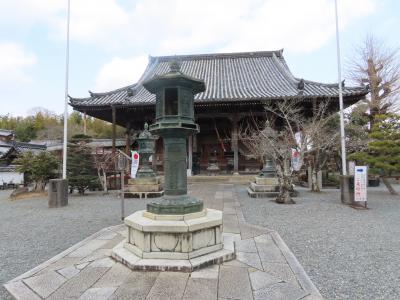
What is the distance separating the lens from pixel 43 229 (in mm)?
5707

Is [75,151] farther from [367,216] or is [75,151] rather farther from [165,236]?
[367,216]

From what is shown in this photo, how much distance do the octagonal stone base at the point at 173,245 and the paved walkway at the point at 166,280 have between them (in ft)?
0.35

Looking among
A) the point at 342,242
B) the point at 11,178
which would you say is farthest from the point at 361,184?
the point at 11,178

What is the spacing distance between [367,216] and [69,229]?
752 cm

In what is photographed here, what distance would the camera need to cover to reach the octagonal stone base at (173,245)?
3.15m

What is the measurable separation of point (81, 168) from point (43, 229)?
6406mm

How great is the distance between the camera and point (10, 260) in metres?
3.88

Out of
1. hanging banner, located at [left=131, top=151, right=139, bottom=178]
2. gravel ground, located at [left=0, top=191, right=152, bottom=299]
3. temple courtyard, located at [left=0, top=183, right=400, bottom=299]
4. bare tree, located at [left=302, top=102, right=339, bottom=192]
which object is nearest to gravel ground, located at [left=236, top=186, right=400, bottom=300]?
temple courtyard, located at [left=0, top=183, right=400, bottom=299]

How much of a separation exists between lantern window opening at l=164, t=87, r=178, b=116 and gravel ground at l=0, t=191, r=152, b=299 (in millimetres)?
3061

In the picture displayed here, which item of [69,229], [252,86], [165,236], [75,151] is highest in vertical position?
[252,86]

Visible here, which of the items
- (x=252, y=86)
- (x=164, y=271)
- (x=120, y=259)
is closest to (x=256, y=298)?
(x=164, y=271)

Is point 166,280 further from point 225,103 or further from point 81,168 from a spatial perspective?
point 225,103

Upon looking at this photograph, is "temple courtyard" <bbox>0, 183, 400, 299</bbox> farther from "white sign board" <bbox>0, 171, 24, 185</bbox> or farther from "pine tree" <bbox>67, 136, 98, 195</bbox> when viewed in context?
"white sign board" <bbox>0, 171, 24, 185</bbox>

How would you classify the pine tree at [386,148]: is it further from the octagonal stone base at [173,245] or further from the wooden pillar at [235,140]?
the octagonal stone base at [173,245]
